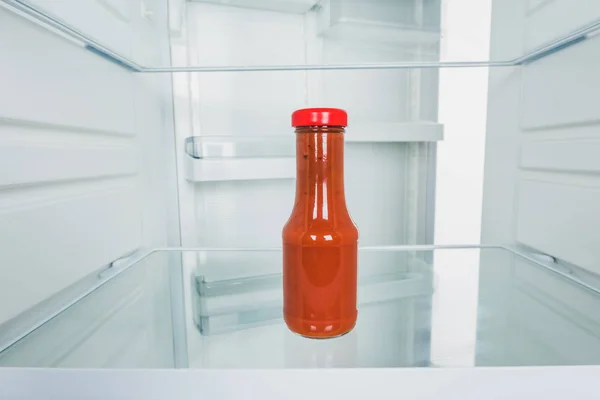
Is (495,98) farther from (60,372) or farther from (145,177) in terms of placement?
(60,372)

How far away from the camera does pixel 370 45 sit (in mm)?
1242

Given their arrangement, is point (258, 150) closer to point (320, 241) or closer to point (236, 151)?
point (236, 151)

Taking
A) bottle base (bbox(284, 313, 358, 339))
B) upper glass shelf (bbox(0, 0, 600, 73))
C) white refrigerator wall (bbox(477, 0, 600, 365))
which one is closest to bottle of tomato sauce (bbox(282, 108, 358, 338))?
bottle base (bbox(284, 313, 358, 339))

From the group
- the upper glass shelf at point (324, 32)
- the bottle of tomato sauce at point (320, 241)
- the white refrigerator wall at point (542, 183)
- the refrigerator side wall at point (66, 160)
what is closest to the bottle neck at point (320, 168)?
the bottle of tomato sauce at point (320, 241)

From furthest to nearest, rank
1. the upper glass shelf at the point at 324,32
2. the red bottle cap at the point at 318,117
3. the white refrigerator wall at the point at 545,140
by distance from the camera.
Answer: the upper glass shelf at the point at 324,32, the white refrigerator wall at the point at 545,140, the red bottle cap at the point at 318,117

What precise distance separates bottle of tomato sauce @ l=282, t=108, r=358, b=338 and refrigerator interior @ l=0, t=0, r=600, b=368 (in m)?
0.07

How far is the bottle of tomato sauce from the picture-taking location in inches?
22.6

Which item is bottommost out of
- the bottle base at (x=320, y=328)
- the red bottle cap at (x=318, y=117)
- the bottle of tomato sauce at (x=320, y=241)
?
the bottle base at (x=320, y=328)

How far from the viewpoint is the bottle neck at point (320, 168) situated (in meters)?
0.57

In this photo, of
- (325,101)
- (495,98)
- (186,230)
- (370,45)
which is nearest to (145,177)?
(186,230)

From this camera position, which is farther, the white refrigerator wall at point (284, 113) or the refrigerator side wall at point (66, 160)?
the white refrigerator wall at point (284, 113)

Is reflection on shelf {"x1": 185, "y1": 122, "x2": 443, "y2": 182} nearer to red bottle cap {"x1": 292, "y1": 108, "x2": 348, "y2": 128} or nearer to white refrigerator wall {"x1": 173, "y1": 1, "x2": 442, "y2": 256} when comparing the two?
white refrigerator wall {"x1": 173, "y1": 1, "x2": 442, "y2": 256}

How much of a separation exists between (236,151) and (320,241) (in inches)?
26.9

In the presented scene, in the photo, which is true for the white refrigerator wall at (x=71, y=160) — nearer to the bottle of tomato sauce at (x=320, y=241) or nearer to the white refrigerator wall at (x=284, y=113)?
the white refrigerator wall at (x=284, y=113)
